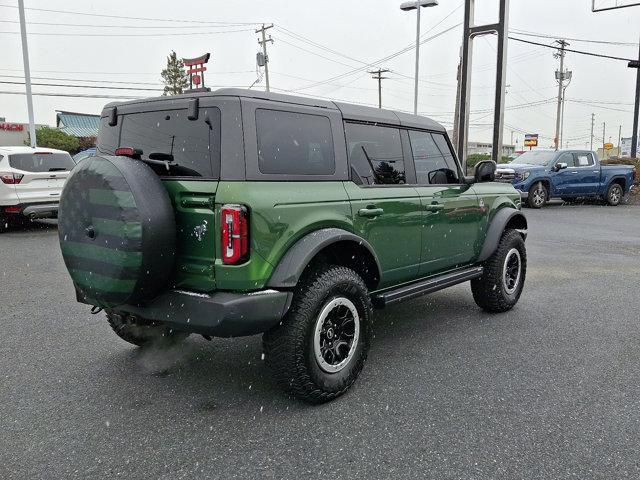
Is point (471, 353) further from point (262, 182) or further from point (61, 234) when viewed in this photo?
point (61, 234)

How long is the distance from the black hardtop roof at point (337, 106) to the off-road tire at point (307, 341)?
112cm

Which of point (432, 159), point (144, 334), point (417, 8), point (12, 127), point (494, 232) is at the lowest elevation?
point (144, 334)

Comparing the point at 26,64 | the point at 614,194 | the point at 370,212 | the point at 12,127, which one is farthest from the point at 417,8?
the point at 12,127

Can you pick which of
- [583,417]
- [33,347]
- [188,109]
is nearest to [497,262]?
[583,417]

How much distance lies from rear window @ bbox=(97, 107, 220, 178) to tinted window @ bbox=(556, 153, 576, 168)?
51.5ft

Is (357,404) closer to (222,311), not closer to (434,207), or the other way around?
(222,311)

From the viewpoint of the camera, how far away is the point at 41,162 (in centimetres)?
1075

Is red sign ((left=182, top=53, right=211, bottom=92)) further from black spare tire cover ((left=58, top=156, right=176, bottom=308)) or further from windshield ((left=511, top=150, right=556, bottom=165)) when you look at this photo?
windshield ((left=511, top=150, right=556, bottom=165))

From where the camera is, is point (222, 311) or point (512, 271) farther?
point (512, 271)

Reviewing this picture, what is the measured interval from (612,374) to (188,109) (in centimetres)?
340

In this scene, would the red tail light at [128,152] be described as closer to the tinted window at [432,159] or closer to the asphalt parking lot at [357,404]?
the asphalt parking lot at [357,404]

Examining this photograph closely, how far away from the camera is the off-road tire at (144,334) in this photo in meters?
3.98

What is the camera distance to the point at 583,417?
3.10 meters

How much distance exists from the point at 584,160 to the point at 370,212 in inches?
628
